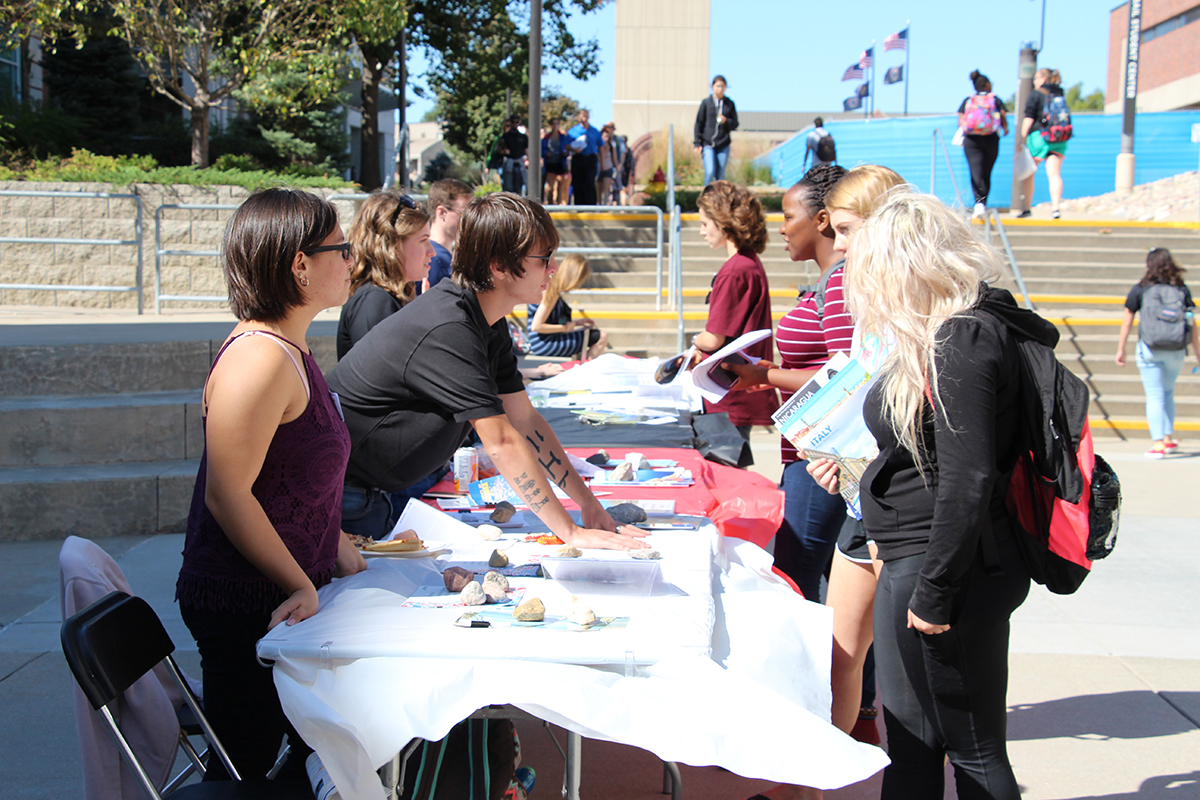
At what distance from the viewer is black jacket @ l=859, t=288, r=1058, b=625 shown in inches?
74.6

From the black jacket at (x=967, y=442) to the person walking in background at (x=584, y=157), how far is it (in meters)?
14.2

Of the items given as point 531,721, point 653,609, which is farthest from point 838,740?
point 531,721

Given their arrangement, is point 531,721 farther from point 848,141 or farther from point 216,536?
point 848,141

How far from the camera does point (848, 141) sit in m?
23.0

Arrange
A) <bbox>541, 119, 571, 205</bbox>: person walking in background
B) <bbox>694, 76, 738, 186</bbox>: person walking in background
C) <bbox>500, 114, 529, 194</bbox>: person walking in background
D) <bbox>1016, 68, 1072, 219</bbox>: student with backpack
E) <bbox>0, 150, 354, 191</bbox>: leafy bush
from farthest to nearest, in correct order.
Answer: <bbox>541, 119, 571, 205</bbox>: person walking in background → <bbox>500, 114, 529, 194</bbox>: person walking in background → <bbox>694, 76, 738, 186</bbox>: person walking in background → <bbox>1016, 68, 1072, 219</bbox>: student with backpack → <bbox>0, 150, 354, 191</bbox>: leafy bush

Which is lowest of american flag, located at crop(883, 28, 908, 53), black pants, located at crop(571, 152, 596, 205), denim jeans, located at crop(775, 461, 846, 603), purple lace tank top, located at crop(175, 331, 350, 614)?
denim jeans, located at crop(775, 461, 846, 603)

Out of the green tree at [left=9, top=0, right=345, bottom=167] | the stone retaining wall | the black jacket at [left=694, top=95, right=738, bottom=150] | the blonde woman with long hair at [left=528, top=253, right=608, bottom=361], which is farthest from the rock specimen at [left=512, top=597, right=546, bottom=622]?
the green tree at [left=9, top=0, right=345, bottom=167]

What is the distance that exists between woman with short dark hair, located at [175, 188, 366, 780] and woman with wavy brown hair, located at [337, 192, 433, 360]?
5.33ft

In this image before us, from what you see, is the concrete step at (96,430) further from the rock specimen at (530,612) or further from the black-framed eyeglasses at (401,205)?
the rock specimen at (530,612)

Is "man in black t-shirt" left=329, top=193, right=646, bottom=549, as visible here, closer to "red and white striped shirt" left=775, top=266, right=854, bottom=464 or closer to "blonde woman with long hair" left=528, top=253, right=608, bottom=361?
"red and white striped shirt" left=775, top=266, right=854, bottom=464

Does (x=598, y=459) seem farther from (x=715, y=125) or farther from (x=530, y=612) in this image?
(x=715, y=125)

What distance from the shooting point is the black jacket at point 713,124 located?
14.3 metres

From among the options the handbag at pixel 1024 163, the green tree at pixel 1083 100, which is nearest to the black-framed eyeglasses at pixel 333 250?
the handbag at pixel 1024 163

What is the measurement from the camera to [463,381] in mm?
2426
